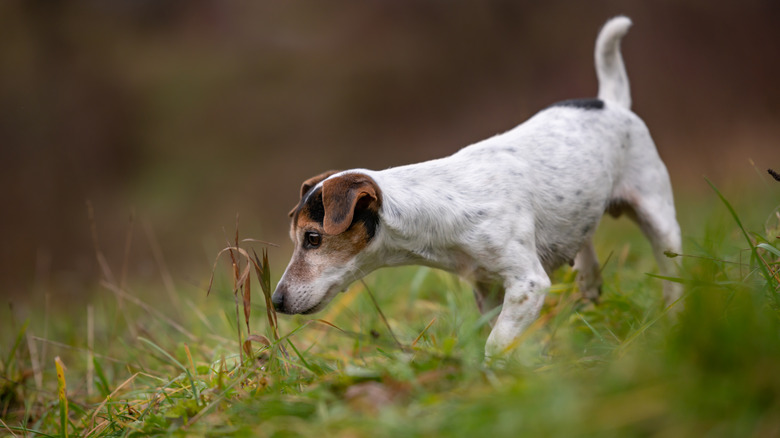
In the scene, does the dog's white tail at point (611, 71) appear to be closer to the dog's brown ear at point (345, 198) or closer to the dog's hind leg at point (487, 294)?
the dog's hind leg at point (487, 294)

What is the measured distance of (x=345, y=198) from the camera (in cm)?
322

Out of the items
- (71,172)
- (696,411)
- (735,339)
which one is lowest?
(71,172)

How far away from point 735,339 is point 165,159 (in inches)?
635

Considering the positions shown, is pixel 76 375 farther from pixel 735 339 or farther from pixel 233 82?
pixel 233 82

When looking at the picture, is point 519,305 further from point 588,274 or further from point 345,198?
point 588,274

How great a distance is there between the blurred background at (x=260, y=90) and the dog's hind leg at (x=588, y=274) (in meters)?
8.36

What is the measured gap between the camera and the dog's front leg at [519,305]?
11.2ft

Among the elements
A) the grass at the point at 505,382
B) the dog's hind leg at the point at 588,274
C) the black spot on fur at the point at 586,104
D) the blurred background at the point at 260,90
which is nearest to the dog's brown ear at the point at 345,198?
the grass at the point at 505,382

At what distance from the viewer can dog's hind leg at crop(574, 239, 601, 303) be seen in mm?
4445

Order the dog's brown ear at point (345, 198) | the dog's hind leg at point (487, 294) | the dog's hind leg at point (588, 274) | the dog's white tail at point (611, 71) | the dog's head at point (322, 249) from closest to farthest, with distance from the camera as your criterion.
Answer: the dog's brown ear at point (345, 198)
the dog's head at point (322, 249)
the dog's hind leg at point (487, 294)
the dog's hind leg at point (588, 274)
the dog's white tail at point (611, 71)

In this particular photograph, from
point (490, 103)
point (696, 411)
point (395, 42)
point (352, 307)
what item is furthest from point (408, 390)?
point (395, 42)

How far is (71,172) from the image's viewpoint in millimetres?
15344

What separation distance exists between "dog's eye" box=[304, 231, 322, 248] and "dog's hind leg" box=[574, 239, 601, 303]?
1939 mm

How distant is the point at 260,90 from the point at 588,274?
13.7 metres
